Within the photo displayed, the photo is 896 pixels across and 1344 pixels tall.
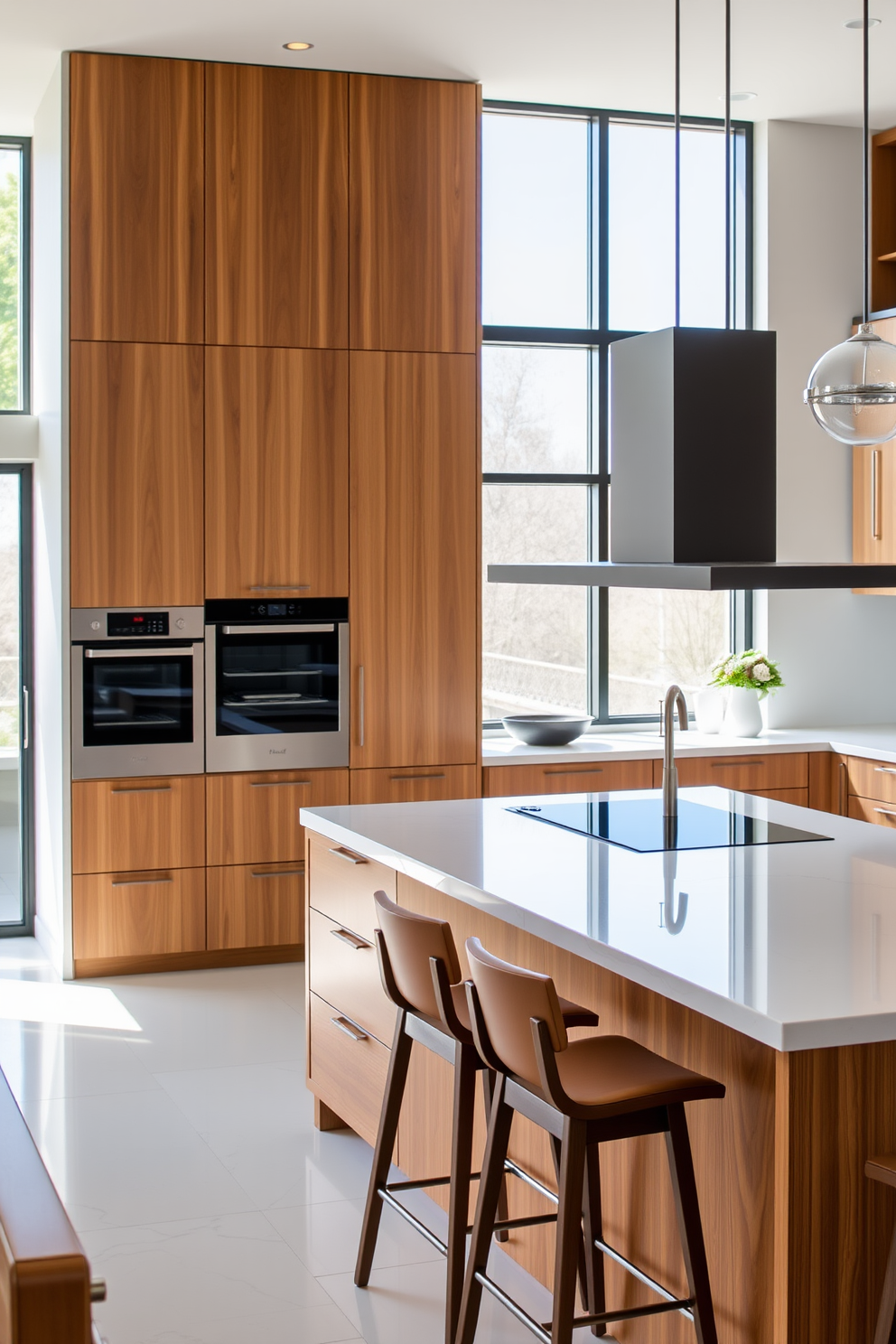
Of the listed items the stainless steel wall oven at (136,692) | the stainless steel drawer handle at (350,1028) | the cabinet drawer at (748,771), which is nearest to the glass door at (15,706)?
the stainless steel wall oven at (136,692)

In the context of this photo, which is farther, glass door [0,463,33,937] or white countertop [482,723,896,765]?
glass door [0,463,33,937]

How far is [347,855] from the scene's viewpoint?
12.1 ft

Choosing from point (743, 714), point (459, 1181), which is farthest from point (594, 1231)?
point (743, 714)

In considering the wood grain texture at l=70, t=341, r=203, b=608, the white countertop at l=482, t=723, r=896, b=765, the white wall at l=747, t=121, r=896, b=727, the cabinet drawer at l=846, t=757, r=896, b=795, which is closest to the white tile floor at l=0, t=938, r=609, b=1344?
the white countertop at l=482, t=723, r=896, b=765

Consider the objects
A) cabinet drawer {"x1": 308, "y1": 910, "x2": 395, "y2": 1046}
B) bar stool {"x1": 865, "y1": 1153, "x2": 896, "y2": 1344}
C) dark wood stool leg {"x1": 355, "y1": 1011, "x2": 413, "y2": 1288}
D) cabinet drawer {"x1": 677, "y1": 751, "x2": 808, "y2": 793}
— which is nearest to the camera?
bar stool {"x1": 865, "y1": 1153, "x2": 896, "y2": 1344}

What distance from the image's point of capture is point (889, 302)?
20.8 ft

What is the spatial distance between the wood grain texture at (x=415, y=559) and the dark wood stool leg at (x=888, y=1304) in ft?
11.9

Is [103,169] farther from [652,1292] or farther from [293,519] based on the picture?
[652,1292]

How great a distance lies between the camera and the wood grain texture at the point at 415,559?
550 centimetres

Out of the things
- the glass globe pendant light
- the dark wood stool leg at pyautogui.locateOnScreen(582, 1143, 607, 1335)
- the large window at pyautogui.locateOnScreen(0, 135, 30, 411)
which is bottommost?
the dark wood stool leg at pyautogui.locateOnScreen(582, 1143, 607, 1335)

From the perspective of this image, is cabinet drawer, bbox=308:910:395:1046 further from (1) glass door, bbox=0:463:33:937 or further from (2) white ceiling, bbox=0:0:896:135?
(2) white ceiling, bbox=0:0:896:135

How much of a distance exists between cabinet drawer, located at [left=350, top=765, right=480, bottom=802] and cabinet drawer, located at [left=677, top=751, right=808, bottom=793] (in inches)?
30.7

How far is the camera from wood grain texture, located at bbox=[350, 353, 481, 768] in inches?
217

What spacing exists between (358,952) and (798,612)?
3.46 meters
